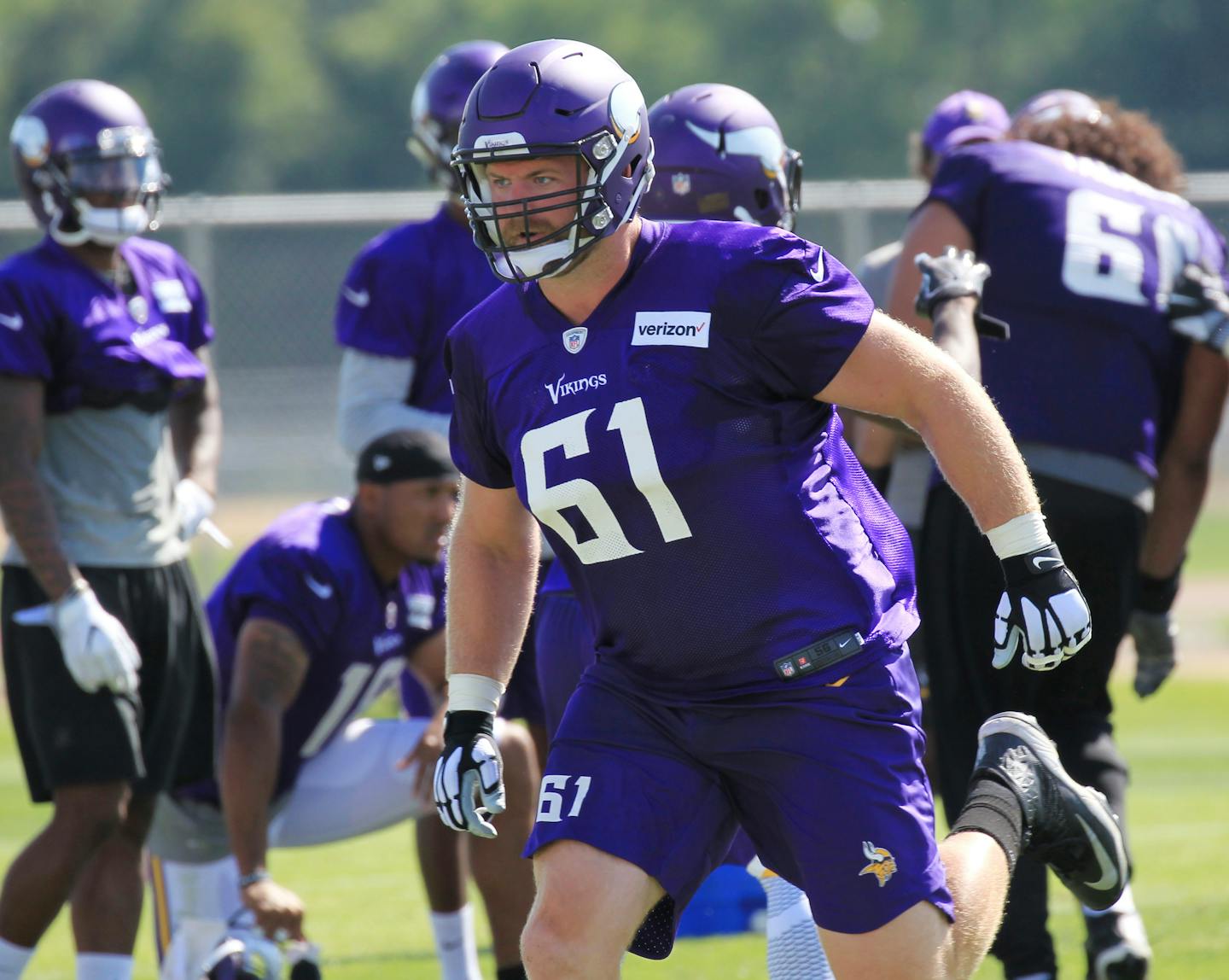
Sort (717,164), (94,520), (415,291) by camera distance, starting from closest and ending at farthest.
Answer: (717,164) < (94,520) < (415,291)

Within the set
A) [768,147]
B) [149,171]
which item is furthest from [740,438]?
[149,171]

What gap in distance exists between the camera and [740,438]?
3.57 meters

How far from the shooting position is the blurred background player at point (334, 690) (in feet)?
17.7

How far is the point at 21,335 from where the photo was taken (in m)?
5.19

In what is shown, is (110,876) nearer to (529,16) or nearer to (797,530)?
(797,530)

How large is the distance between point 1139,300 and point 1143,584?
0.92 meters

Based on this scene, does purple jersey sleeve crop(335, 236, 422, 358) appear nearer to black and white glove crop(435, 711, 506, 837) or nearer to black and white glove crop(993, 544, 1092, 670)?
black and white glove crop(435, 711, 506, 837)

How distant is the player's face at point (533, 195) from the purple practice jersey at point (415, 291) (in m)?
2.08

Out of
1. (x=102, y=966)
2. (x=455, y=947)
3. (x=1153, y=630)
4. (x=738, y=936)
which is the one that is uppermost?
(x=1153, y=630)

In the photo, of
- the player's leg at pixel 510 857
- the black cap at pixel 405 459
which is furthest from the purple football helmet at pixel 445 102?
the player's leg at pixel 510 857

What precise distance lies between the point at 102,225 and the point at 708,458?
2504mm

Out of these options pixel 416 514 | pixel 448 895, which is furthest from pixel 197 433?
pixel 448 895

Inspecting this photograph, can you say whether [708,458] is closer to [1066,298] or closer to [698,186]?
[698,186]

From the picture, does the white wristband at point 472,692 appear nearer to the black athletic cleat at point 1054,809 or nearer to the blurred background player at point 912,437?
the black athletic cleat at point 1054,809
